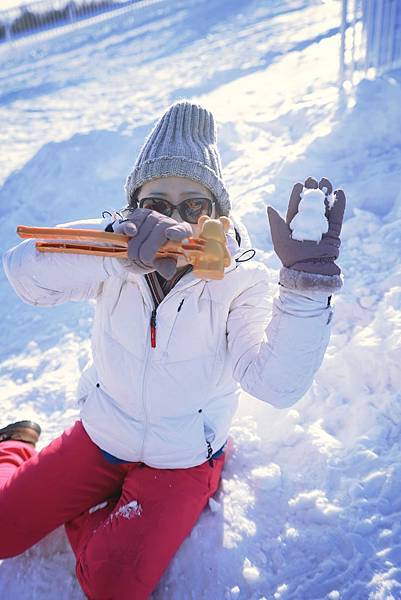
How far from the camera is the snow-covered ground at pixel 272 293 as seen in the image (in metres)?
1.81

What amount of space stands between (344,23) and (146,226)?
188 inches

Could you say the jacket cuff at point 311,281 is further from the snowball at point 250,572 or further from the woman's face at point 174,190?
the snowball at point 250,572

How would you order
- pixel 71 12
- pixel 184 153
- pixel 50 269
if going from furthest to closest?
1. pixel 71 12
2. pixel 184 153
3. pixel 50 269

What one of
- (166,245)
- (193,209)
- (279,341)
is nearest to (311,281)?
(279,341)

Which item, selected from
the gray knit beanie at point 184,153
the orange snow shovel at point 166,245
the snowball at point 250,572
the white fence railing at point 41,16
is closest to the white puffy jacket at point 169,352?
the orange snow shovel at point 166,245

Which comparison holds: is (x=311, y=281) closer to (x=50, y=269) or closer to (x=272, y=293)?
(x=272, y=293)

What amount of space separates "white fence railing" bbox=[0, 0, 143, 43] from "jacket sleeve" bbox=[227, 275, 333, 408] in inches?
509

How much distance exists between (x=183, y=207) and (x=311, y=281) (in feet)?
1.84

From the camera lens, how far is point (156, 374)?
70.9 inches

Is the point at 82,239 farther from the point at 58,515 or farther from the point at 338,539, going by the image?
the point at 338,539

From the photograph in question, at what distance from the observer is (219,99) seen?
6051mm

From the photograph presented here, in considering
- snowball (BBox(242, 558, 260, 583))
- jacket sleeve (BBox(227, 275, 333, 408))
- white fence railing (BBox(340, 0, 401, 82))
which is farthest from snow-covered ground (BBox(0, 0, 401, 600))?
jacket sleeve (BBox(227, 275, 333, 408))

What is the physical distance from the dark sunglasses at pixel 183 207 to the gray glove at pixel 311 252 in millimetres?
353

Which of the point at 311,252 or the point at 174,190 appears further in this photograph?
the point at 174,190
